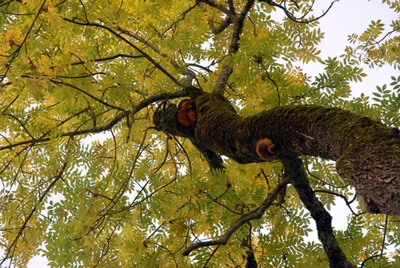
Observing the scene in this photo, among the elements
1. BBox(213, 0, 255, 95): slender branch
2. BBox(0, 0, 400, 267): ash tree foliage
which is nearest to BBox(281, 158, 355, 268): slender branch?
BBox(0, 0, 400, 267): ash tree foliage

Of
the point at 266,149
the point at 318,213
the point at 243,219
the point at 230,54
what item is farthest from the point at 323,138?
the point at 230,54

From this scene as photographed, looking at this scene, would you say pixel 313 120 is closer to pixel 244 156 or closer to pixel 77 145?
pixel 244 156

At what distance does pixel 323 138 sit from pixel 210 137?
2.65 ft

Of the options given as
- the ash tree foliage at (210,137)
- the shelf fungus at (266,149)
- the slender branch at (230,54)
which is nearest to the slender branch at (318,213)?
Result: the ash tree foliage at (210,137)

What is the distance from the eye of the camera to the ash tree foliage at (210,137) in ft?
5.89

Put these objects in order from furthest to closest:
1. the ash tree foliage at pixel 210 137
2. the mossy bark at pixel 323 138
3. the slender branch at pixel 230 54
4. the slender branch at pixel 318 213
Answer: the slender branch at pixel 230 54
the slender branch at pixel 318 213
the ash tree foliage at pixel 210 137
the mossy bark at pixel 323 138

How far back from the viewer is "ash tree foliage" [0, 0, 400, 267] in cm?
179

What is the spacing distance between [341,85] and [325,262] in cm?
141

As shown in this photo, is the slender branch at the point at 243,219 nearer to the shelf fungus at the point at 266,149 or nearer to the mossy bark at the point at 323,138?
the mossy bark at the point at 323,138

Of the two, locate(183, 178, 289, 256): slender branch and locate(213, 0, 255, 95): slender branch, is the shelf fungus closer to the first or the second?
locate(183, 178, 289, 256): slender branch

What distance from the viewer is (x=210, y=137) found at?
230cm

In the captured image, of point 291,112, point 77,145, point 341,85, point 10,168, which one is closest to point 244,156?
point 291,112

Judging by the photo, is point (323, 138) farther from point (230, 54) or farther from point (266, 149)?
point (230, 54)

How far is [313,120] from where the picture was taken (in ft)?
5.53
